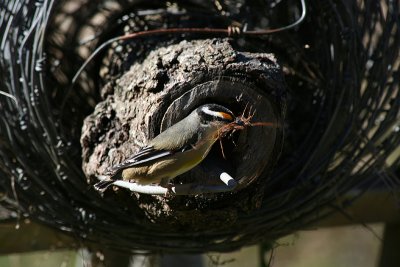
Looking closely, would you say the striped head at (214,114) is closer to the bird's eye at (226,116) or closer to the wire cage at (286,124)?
the bird's eye at (226,116)

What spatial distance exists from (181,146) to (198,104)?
0.08 meters

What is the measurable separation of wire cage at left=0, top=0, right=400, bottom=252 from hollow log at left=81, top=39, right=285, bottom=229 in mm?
112

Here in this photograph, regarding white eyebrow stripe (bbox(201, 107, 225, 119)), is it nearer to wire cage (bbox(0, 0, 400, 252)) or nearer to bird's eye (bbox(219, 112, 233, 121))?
bird's eye (bbox(219, 112, 233, 121))

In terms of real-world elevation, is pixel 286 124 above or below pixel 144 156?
above

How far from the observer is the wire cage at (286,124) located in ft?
5.53

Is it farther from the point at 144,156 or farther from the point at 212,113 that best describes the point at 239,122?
the point at 144,156

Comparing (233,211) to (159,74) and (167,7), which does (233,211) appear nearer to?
(159,74)

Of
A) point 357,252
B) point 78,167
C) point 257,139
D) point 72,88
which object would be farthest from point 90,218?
point 357,252

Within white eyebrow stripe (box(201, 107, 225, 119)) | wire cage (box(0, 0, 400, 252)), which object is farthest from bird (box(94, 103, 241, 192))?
wire cage (box(0, 0, 400, 252))

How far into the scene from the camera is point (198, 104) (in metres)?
1.50

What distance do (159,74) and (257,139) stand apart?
22cm

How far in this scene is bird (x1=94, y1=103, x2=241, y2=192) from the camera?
4.80ft

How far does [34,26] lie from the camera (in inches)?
64.7

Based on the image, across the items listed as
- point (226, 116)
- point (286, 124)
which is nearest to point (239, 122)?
point (226, 116)
